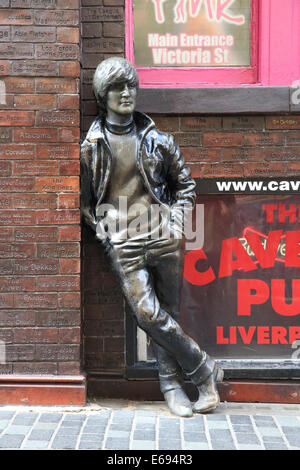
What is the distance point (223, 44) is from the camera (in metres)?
4.85

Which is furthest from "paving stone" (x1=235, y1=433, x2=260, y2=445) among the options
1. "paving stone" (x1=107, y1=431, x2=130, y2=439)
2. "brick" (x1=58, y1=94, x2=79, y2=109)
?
"brick" (x1=58, y1=94, x2=79, y2=109)

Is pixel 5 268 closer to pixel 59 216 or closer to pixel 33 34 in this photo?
pixel 59 216

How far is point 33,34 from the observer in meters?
4.35

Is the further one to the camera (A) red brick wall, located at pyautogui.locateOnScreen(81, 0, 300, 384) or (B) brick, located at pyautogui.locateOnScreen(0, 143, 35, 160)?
(A) red brick wall, located at pyautogui.locateOnScreen(81, 0, 300, 384)

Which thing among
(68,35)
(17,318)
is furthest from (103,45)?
(17,318)

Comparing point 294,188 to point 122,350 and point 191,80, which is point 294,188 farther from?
point 122,350

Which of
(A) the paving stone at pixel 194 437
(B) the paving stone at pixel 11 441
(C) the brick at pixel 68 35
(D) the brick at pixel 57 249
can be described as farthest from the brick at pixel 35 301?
(C) the brick at pixel 68 35

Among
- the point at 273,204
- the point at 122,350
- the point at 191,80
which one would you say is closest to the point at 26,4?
the point at 191,80

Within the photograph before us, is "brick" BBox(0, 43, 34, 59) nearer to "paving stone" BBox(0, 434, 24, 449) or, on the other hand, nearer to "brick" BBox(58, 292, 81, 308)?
"brick" BBox(58, 292, 81, 308)

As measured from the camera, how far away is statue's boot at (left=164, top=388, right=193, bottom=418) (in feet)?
13.8

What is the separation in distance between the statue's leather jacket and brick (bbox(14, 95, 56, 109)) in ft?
1.32

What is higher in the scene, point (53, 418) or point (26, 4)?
point (26, 4)
